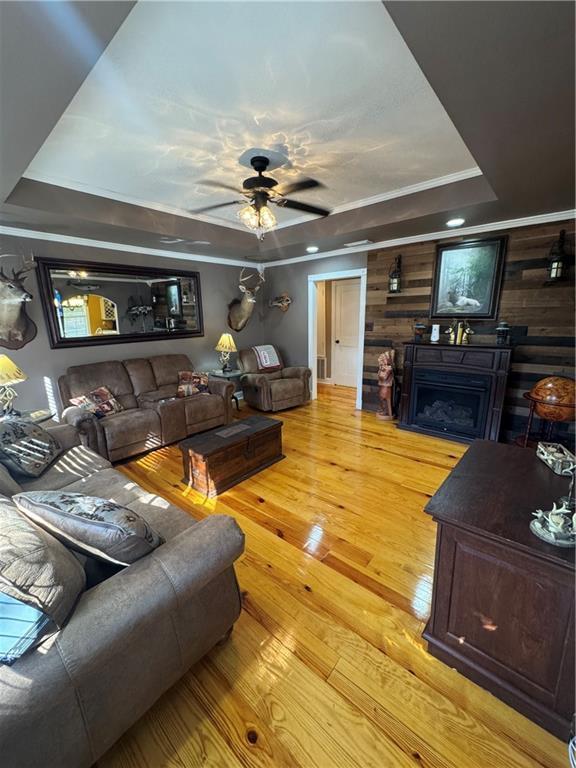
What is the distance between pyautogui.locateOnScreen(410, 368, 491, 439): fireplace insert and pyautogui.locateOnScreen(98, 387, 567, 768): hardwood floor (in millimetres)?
1658

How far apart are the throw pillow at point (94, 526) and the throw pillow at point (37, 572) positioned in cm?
9

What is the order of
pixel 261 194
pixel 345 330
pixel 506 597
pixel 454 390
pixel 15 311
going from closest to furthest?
pixel 506 597 → pixel 261 194 → pixel 15 311 → pixel 454 390 → pixel 345 330

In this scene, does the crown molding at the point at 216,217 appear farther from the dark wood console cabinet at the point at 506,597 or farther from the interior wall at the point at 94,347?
the dark wood console cabinet at the point at 506,597

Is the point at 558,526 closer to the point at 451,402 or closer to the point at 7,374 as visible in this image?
the point at 451,402

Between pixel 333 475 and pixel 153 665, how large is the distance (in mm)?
2172

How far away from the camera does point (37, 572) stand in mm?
926

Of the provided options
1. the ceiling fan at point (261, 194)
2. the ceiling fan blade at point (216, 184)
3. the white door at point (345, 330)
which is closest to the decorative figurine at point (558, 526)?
the ceiling fan at point (261, 194)

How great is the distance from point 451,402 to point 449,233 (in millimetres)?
2052

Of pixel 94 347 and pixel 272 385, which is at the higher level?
pixel 94 347

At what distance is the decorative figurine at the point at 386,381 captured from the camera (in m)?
4.41

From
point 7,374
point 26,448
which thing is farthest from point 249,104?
point 7,374


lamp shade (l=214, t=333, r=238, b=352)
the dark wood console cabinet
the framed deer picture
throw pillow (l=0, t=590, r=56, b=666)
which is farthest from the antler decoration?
the framed deer picture

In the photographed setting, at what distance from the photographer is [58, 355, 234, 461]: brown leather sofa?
3.28m

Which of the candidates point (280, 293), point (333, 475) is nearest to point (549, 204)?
point (333, 475)
